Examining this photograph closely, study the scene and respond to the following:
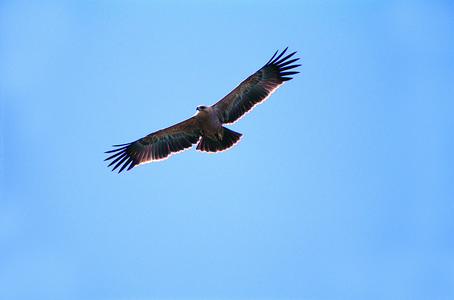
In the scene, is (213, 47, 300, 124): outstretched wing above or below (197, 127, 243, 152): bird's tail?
above

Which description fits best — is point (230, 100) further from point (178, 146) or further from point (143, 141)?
point (143, 141)

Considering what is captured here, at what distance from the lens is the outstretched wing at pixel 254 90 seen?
1074 cm

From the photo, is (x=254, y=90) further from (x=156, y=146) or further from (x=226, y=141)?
(x=156, y=146)

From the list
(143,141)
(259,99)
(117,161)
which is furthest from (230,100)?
(117,161)

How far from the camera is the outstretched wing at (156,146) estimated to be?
11219 millimetres

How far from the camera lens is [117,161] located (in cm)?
1130

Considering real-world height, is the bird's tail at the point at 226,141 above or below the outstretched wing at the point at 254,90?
below

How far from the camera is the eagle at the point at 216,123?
1069 centimetres

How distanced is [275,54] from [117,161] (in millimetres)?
4999

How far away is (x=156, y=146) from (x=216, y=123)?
193 cm

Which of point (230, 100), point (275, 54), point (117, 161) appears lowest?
point (117, 161)

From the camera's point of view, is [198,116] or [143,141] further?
[143,141]

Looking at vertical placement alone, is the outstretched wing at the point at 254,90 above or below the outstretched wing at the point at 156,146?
above

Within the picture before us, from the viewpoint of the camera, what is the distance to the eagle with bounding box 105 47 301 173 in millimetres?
10688
